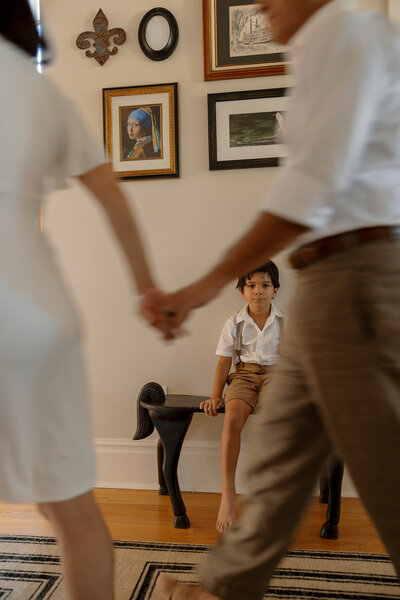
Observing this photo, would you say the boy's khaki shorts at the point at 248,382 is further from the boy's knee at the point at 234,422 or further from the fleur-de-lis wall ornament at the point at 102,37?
the fleur-de-lis wall ornament at the point at 102,37

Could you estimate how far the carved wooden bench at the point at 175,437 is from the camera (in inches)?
85.5

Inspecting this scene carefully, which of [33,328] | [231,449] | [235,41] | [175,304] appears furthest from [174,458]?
[235,41]

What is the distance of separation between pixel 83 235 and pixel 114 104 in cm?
66

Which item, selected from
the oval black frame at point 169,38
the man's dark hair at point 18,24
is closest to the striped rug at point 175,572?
the man's dark hair at point 18,24

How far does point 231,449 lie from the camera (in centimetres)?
229

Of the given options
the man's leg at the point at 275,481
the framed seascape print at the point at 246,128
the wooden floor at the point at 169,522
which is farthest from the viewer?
the framed seascape print at the point at 246,128

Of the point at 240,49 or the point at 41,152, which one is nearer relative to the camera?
the point at 41,152

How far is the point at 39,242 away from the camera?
0.88 m

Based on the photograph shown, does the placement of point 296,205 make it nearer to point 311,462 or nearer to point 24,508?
point 311,462

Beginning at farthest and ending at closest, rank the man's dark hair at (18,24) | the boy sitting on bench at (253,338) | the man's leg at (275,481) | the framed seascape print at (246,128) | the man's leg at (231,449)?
the framed seascape print at (246,128)
the boy sitting on bench at (253,338)
the man's leg at (231,449)
the man's leg at (275,481)
the man's dark hair at (18,24)

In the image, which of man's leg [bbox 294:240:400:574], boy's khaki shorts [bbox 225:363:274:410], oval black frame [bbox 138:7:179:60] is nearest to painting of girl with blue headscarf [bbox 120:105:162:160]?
oval black frame [bbox 138:7:179:60]

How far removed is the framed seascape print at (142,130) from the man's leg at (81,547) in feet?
6.70

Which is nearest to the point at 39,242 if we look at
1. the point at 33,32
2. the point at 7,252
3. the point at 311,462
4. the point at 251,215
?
the point at 7,252

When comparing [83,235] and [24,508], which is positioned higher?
[83,235]
